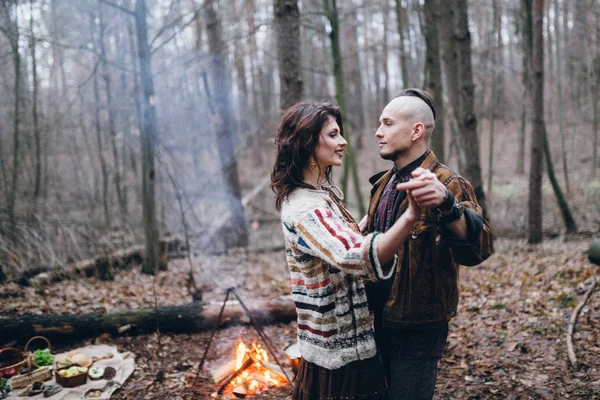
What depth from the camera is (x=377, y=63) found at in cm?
3059

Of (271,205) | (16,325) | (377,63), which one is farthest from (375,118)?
(16,325)

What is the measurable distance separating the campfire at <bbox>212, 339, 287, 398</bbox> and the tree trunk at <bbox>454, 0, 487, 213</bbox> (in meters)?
5.98

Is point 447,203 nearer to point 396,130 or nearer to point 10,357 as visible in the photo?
point 396,130

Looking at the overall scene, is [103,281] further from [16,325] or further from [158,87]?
[158,87]

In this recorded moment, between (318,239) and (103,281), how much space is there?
795 cm

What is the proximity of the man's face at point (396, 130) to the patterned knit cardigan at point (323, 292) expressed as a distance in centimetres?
46

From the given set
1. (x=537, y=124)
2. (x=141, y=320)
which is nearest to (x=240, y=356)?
(x=141, y=320)

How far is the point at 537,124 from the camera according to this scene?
9.19 meters

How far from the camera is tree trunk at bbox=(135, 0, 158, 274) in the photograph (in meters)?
8.28

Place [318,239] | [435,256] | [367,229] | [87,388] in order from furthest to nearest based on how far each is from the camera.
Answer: [87,388] → [367,229] → [435,256] → [318,239]

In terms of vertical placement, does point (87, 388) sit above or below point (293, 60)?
below

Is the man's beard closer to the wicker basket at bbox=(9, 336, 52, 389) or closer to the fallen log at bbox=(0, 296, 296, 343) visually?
the fallen log at bbox=(0, 296, 296, 343)

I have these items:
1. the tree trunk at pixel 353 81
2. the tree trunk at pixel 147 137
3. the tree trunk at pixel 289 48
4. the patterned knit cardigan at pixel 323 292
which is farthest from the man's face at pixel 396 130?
→ the tree trunk at pixel 353 81

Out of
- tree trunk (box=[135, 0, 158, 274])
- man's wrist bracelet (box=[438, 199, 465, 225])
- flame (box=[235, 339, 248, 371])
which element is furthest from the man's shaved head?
tree trunk (box=[135, 0, 158, 274])
